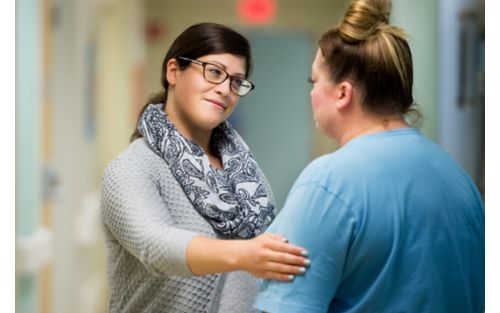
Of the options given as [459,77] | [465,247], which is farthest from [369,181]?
[459,77]

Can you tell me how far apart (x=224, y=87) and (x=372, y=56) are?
24 centimetres

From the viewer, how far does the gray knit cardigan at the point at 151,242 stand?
3.37 feet

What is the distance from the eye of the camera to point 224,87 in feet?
3.65

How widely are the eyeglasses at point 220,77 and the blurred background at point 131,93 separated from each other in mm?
44

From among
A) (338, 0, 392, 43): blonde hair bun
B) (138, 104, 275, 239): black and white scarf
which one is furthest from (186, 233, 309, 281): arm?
(338, 0, 392, 43): blonde hair bun

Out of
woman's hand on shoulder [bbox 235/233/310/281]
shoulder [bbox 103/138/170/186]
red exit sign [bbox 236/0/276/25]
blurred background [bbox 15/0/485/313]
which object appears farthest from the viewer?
red exit sign [bbox 236/0/276/25]

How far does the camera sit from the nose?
111 centimetres

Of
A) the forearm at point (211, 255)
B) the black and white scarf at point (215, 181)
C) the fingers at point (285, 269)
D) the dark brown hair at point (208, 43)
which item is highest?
the dark brown hair at point (208, 43)

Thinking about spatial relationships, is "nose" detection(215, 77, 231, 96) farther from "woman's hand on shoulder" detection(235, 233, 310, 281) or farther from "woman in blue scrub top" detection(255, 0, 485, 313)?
"woman's hand on shoulder" detection(235, 233, 310, 281)

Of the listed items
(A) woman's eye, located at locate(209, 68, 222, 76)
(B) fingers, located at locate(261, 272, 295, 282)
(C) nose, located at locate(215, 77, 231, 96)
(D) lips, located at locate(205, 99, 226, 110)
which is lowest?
(B) fingers, located at locate(261, 272, 295, 282)

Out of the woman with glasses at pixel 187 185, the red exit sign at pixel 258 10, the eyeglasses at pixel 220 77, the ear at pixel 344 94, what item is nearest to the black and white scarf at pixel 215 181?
the woman with glasses at pixel 187 185

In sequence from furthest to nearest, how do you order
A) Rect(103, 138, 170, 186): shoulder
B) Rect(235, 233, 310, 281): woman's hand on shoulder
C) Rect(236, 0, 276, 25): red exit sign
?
Rect(236, 0, 276, 25): red exit sign
Rect(103, 138, 170, 186): shoulder
Rect(235, 233, 310, 281): woman's hand on shoulder

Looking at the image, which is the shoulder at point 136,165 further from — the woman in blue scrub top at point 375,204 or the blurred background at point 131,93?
the woman in blue scrub top at point 375,204
